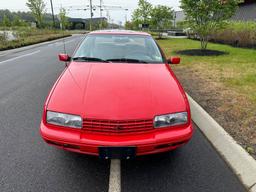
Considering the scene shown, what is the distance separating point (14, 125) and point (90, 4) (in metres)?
61.8

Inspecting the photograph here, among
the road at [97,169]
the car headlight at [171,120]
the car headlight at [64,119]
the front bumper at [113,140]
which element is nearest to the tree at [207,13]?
the road at [97,169]

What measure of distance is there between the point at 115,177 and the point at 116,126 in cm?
62

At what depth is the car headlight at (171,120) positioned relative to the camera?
231 cm

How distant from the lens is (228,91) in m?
5.12

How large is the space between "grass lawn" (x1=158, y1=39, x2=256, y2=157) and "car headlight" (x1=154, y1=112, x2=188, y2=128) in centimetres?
109

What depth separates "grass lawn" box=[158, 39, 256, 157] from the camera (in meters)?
3.44

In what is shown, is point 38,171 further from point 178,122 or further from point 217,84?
point 217,84

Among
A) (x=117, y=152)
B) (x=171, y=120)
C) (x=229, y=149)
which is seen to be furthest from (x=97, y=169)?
(x=229, y=149)

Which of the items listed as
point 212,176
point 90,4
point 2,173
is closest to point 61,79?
point 2,173

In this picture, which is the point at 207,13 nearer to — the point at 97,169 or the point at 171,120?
the point at 171,120

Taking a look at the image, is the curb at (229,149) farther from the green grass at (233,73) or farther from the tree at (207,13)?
the tree at (207,13)

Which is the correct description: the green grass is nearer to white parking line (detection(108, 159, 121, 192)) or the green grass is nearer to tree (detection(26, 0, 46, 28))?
white parking line (detection(108, 159, 121, 192))

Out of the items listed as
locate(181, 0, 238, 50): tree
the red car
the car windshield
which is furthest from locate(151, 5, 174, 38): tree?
the red car

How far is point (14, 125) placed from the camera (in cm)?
369
